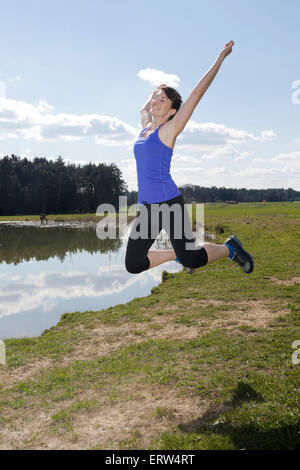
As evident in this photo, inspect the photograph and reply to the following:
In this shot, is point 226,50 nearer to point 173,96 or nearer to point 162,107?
point 173,96

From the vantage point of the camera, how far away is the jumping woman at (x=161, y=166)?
394 centimetres

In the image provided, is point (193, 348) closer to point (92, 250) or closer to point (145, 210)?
point (145, 210)

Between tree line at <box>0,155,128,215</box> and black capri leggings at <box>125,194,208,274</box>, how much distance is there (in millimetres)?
82004

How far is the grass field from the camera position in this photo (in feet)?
13.1

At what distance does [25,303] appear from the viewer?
12922 mm

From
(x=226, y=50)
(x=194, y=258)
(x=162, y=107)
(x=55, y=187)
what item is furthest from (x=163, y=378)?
(x=55, y=187)

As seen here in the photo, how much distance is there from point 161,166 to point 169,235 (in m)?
0.81

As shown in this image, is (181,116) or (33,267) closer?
(181,116)

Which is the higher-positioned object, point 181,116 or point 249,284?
point 181,116

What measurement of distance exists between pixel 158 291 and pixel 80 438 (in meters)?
8.61

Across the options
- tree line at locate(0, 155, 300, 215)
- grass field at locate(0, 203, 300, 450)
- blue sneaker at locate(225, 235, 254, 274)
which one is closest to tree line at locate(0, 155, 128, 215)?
tree line at locate(0, 155, 300, 215)

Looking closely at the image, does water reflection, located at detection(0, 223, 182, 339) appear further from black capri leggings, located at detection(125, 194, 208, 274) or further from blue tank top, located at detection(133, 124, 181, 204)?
blue tank top, located at detection(133, 124, 181, 204)
